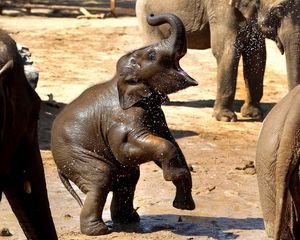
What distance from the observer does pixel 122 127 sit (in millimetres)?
6848

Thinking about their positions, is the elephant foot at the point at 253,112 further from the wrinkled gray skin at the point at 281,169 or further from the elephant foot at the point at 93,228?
the wrinkled gray skin at the point at 281,169

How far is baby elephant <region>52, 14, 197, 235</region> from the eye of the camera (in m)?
6.77

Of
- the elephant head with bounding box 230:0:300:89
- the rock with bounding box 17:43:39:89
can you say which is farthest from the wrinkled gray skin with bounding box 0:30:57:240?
the rock with bounding box 17:43:39:89

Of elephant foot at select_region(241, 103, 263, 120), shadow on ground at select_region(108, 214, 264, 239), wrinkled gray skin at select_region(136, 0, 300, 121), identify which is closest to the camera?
shadow on ground at select_region(108, 214, 264, 239)

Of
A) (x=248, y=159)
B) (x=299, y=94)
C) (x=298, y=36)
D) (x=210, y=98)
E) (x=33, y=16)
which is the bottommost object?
(x=33, y=16)

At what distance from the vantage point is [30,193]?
14.2 feet

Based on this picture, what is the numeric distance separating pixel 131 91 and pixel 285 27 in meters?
3.25

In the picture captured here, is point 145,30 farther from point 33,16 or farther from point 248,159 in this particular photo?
point 33,16

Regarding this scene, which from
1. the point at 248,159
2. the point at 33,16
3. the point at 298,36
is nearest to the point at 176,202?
the point at 248,159

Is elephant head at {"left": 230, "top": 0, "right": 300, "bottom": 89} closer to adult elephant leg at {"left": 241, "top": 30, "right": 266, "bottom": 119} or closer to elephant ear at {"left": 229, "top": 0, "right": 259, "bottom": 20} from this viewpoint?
elephant ear at {"left": 229, "top": 0, "right": 259, "bottom": 20}

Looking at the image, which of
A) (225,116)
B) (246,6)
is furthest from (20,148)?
(225,116)

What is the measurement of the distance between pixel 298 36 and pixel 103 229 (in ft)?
11.8

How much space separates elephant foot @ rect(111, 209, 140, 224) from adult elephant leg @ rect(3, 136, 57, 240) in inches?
102

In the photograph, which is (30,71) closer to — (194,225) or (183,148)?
(183,148)
